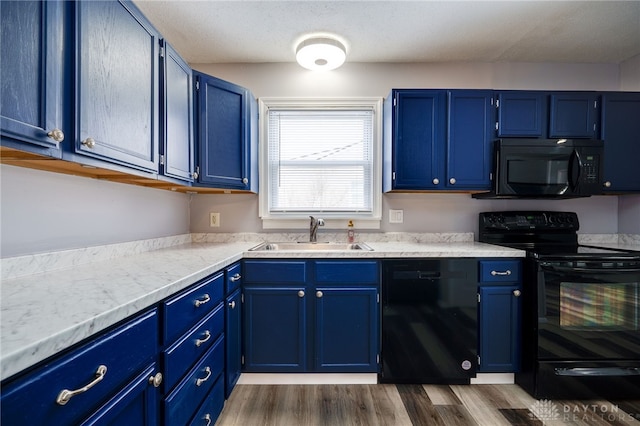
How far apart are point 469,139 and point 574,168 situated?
77 centimetres

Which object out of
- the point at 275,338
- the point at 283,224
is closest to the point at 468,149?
the point at 283,224

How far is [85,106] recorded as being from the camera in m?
0.98

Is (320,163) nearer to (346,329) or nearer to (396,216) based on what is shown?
(396,216)

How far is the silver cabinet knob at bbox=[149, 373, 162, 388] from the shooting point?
89cm

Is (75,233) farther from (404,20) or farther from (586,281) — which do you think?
(586,281)

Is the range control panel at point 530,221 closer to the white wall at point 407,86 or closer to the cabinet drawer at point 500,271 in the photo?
the white wall at point 407,86

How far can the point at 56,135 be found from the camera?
2.84ft

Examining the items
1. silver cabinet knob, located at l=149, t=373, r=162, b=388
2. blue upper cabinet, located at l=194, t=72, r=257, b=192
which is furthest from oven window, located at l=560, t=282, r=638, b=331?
blue upper cabinet, located at l=194, t=72, r=257, b=192

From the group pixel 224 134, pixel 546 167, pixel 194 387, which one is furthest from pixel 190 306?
pixel 546 167

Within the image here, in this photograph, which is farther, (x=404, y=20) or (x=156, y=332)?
(x=404, y=20)

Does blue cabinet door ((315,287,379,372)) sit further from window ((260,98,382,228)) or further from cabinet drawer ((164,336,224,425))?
window ((260,98,382,228))

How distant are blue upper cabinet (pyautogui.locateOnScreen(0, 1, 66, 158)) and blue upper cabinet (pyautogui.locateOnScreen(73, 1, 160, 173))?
64mm

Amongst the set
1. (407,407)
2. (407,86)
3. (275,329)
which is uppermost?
(407,86)

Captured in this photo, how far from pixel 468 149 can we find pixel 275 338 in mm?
1958
